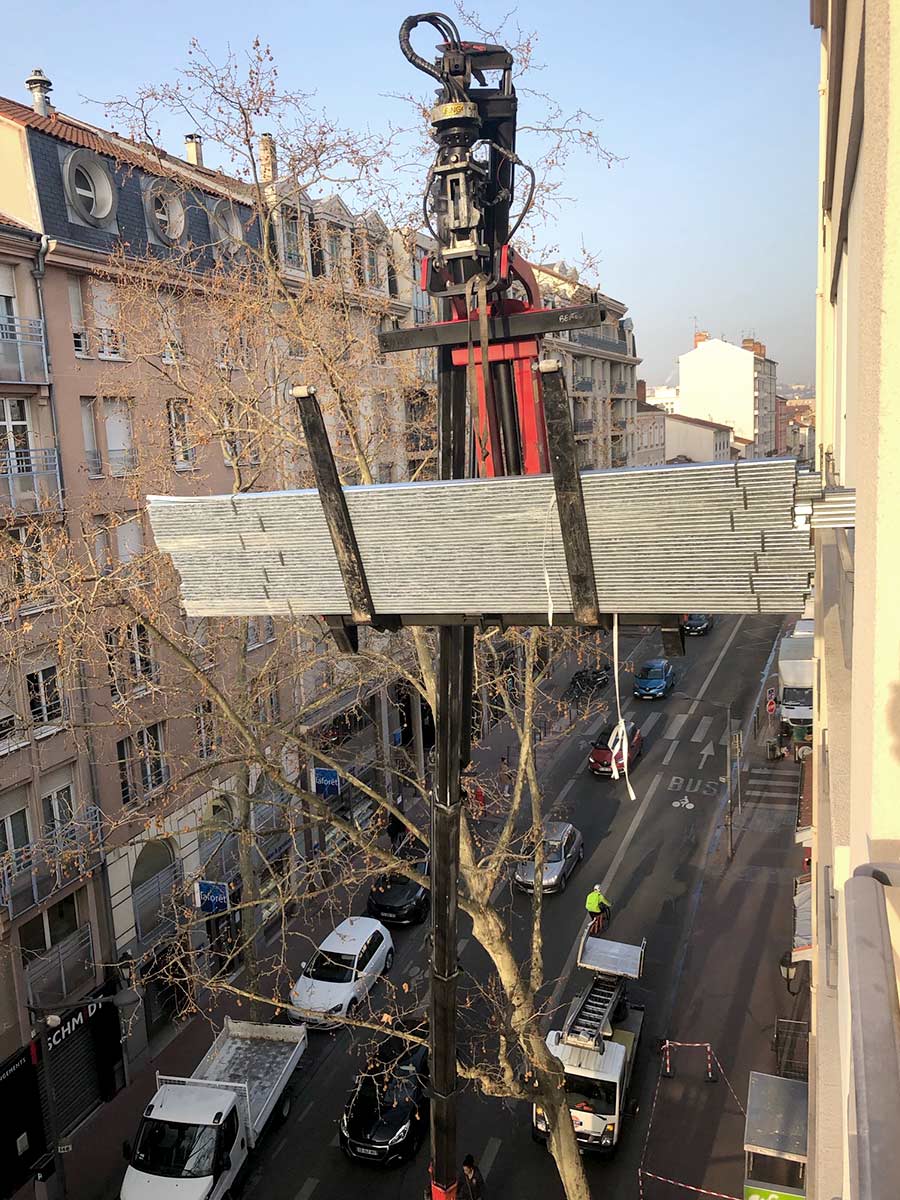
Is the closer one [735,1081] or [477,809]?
[477,809]

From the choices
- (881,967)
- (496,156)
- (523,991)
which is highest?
(496,156)

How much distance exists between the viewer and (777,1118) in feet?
38.9

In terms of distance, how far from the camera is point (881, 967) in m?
1.68

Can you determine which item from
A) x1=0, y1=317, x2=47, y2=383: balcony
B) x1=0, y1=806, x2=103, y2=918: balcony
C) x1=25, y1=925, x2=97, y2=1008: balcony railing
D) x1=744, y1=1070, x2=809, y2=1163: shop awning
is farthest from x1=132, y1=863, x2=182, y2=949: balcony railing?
x1=744, y1=1070, x2=809, y2=1163: shop awning

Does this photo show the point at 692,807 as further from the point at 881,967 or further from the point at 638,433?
the point at 638,433

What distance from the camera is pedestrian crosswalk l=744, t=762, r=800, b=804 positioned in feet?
91.2

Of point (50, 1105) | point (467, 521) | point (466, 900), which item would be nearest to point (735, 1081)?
point (466, 900)

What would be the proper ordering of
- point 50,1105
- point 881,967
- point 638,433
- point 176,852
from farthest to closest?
point 638,433
point 176,852
point 50,1105
point 881,967

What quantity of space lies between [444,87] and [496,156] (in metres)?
0.39

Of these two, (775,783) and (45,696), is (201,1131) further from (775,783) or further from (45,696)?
(775,783)

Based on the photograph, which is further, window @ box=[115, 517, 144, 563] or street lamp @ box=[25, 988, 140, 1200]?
window @ box=[115, 517, 144, 563]

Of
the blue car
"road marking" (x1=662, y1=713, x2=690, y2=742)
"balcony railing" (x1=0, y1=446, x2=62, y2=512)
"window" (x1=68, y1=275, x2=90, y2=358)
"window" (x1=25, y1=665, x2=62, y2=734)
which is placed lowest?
"road marking" (x1=662, y1=713, x2=690, y2=742)

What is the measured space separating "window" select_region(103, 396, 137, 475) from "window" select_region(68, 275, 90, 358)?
1160mm

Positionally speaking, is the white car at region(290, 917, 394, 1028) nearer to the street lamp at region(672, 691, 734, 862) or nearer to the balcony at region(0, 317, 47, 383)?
the street lamp at region(672, 691, 734, 862)
